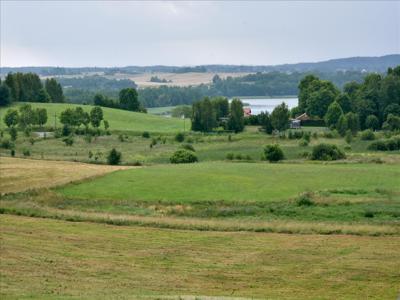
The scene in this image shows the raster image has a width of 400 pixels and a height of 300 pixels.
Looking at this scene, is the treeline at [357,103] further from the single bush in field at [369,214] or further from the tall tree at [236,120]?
the single bush in field at [369,214]

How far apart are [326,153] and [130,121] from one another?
55963 mm

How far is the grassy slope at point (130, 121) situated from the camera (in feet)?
380

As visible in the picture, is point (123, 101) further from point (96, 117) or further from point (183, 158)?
point (183, 158)

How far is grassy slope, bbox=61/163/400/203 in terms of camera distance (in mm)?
50094

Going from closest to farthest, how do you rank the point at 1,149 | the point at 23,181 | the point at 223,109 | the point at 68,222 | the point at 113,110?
the point at 68,222, the point at 23,181, the point at 1,149, the point at 223,109, the point at 113,110

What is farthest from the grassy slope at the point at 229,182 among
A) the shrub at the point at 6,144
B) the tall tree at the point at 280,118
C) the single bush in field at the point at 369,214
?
the tall tree at the point at 280,118

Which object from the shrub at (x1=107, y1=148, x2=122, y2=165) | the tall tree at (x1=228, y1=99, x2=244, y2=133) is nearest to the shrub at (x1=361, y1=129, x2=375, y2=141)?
the tall tree at (x1=228, y1=99, x2=244, y2=133)

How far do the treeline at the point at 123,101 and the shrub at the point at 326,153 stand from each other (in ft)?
252

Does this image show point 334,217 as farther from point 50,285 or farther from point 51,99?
point 51,99

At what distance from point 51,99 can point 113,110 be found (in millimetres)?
18089

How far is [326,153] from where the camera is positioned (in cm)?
7138

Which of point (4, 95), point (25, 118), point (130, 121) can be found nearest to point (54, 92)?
point (4, 95)

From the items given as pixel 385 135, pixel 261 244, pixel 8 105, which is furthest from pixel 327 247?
pixel 8 105

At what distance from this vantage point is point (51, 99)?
14612 centimetres
